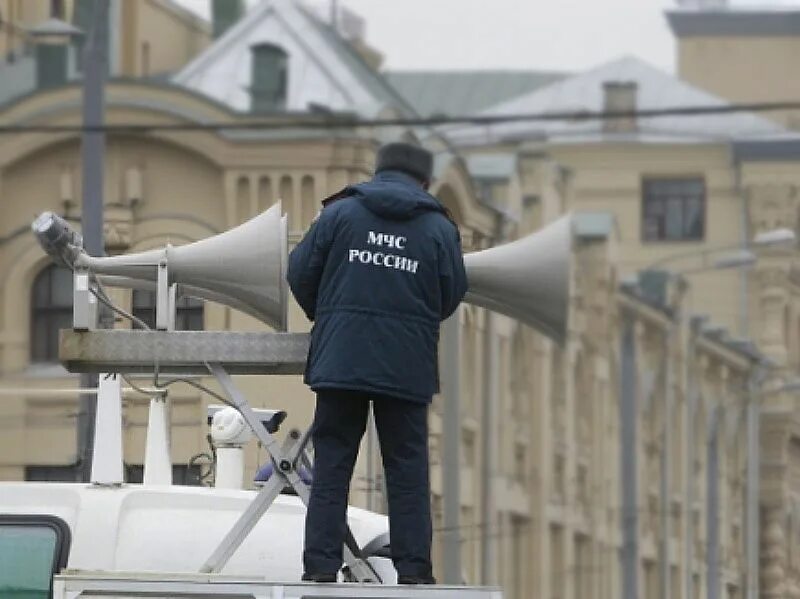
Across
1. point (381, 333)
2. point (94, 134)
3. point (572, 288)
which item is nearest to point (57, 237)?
point (381, 333)

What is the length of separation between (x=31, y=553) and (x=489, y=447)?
39.1m

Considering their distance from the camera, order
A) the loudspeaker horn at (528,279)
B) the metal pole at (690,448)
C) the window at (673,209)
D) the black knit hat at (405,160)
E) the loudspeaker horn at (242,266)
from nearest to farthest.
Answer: the black knit hat at (405,160) < the loudspeaker horn at (242,266) < the loudspeaker horn at (528,279) < the metal pole at (690,448) < the window at (673,209)

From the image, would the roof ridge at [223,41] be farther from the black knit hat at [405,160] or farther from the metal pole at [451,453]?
the black knit hat at [405,160]

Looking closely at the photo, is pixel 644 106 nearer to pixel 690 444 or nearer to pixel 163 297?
pixel 690 444

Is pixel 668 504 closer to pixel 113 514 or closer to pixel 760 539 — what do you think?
pixel 760 539

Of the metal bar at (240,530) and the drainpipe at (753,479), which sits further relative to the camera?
the drainpipe at (753,479)

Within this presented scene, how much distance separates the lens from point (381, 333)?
8.22 metres

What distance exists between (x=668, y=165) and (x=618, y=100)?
301cm

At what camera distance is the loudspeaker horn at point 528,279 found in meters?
8.70

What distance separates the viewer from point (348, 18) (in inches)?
2249

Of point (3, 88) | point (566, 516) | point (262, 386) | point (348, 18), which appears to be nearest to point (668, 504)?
point (566, 516)

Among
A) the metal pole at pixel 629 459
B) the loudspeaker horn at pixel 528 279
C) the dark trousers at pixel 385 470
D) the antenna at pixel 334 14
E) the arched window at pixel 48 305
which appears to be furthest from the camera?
the antenna at pixel 334 14

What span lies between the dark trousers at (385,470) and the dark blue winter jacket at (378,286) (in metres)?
0.08

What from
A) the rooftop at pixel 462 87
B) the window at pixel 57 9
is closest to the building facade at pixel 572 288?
the rooftop at pixel 462 87
